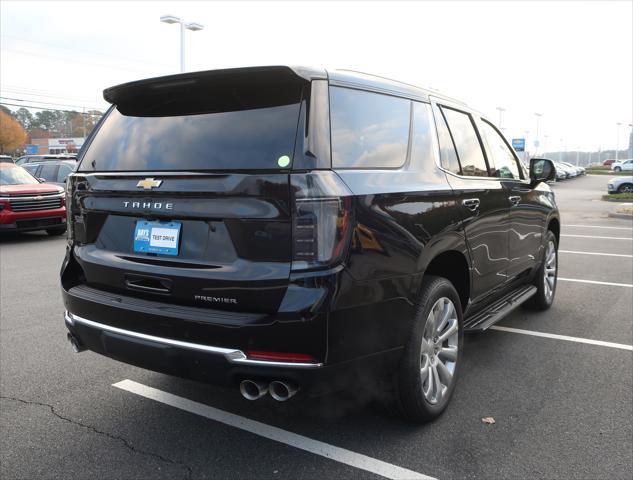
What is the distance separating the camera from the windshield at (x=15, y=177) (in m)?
11.9

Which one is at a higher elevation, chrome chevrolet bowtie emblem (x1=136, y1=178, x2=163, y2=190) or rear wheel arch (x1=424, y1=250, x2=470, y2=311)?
chrome chevrolet bowtie emblem (x1=136, y1=178, x2=163, y2=190)

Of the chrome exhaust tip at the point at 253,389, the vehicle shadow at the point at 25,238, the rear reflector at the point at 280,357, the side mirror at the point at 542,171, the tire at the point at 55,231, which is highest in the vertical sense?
the side mirror at the point at 542,171

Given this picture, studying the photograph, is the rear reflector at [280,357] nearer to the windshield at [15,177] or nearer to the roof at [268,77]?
the roof at [268,77]

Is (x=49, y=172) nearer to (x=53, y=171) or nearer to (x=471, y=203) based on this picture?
(x=53, y=171)

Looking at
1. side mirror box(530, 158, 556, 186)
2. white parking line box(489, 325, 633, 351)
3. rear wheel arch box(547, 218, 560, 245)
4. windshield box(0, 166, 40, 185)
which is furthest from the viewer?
windshield box(0, 166, 40, 185)

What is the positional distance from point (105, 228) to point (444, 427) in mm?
2217

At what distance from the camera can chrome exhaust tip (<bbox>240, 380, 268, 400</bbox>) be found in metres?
2.47

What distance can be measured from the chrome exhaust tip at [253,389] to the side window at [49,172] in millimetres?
15528

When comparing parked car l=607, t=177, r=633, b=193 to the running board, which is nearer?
the running board

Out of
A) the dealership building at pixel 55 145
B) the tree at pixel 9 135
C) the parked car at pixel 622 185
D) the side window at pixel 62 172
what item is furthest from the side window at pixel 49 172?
the dealership building at pixel 55 145

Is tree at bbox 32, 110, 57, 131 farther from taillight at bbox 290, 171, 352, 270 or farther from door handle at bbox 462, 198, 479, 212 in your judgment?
taillight at bbox 290, 171, 352, 270

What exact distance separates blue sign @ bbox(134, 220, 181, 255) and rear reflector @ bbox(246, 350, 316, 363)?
635mm

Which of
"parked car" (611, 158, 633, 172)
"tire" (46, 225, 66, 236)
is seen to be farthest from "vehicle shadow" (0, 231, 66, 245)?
"parked car" (611, 158, 633, 172)

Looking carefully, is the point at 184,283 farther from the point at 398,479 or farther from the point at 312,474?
the point at 398,479
